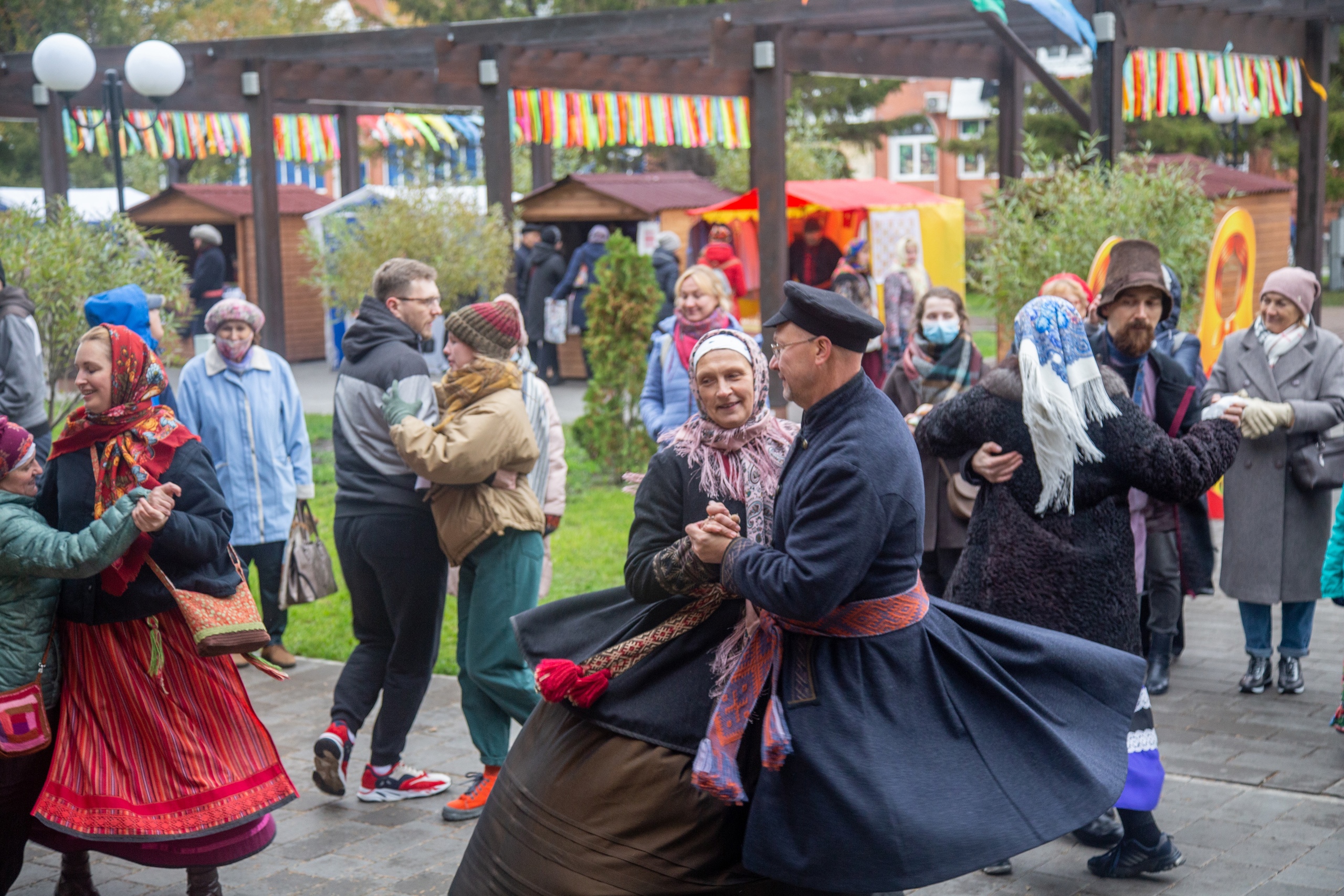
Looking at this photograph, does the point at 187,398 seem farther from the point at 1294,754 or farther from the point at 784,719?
the point at 1294,754

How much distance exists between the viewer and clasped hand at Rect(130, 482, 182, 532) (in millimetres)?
3662

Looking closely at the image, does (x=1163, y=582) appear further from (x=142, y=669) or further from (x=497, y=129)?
(x=497, y=129)

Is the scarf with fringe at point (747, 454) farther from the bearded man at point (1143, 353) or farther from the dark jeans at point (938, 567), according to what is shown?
the dark jeans at point (938, 567)

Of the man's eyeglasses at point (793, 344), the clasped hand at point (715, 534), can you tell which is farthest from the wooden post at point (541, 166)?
the clasped hand at point (715, 534)

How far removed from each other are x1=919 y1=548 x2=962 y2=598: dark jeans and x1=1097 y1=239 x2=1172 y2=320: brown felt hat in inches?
56.6

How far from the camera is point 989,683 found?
123 inches

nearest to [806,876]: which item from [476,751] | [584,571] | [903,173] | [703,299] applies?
[476,751]

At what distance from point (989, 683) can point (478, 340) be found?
91.6 inches

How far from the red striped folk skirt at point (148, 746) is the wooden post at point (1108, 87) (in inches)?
304

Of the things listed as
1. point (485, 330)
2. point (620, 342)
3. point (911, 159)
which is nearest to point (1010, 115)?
point (620, 342)

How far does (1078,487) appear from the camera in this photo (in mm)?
4137

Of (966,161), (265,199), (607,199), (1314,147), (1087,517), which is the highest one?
(966,161)

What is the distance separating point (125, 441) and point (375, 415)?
1.22 m

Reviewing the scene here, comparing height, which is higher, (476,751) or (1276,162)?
(1276,162)
